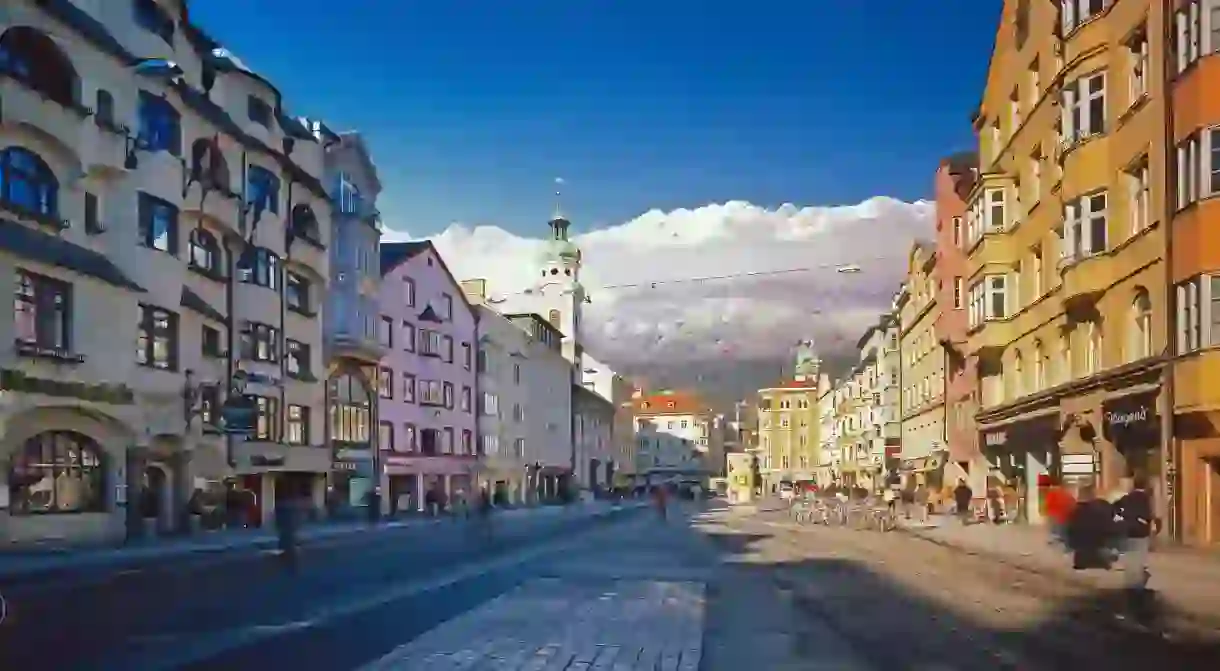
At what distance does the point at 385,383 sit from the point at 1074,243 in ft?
133

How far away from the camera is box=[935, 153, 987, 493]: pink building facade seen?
192 ft

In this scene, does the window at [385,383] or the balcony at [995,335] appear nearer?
the balcony at [995,335]

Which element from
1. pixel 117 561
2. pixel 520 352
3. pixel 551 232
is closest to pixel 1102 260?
pixel 117 561

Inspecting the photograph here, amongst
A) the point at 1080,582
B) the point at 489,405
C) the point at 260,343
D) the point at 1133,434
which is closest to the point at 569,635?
the point at 1080,582

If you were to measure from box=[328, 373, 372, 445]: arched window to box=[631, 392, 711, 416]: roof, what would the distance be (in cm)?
12403

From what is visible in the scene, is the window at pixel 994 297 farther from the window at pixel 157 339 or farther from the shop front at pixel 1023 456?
the window at pixel 157 339

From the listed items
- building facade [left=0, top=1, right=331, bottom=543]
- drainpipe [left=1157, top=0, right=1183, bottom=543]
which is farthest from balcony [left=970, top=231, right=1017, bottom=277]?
building facade [left=0, top=1, right=331, bottom=543]

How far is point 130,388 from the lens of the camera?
38094 mm

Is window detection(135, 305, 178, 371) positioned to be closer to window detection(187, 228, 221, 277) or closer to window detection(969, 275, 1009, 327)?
window detection(187, 228, 221, 277)

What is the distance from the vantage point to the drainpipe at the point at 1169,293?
29.6 meters

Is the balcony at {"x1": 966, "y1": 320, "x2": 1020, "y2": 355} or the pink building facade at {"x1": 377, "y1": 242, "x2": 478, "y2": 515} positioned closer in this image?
the balcony at {"x1": 966, "y1": 320, "x2": 1020, "y2": 355}

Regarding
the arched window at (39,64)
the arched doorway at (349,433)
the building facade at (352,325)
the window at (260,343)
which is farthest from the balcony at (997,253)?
the arched window at (39,64)

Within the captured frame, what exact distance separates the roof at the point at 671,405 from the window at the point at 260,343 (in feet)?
451

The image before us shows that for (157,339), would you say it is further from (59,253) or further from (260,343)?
(260,343)
